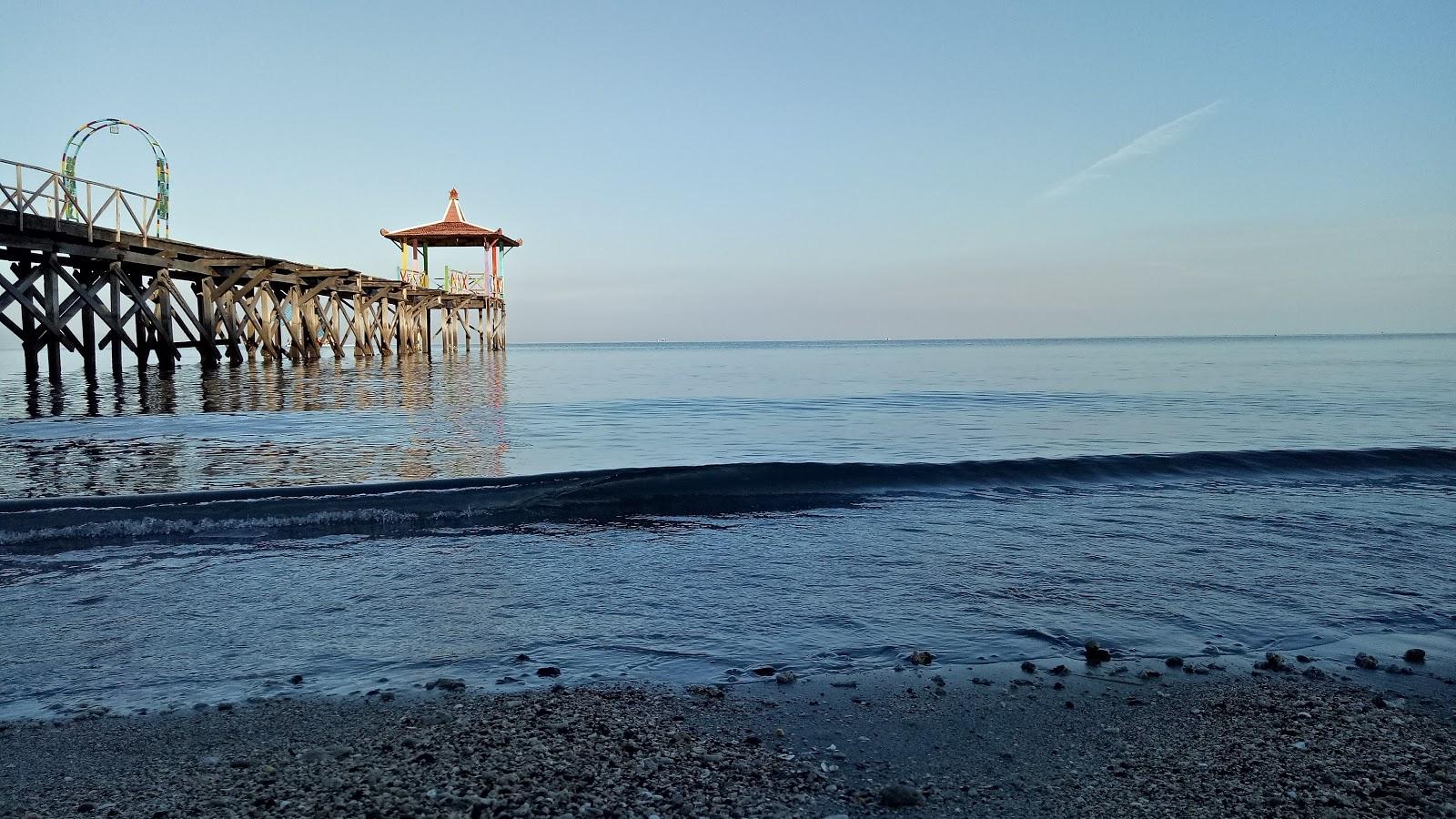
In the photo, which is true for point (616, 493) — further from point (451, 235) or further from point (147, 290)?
point (451, 235)

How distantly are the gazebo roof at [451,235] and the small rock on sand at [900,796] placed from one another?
45.0 meters

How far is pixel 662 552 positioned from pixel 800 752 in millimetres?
3040

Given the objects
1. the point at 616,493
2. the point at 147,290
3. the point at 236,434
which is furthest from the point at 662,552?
the point at 147,290

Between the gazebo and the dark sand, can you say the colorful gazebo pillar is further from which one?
the dark sand

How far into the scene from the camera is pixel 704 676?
11.2ft

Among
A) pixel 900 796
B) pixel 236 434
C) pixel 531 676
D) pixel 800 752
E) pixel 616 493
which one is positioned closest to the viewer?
pixel 900 796

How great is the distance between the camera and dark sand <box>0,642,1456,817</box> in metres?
2.38

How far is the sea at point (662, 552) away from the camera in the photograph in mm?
3691

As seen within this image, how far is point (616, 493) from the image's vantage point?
7.79 meters

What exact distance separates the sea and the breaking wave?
0.04 m

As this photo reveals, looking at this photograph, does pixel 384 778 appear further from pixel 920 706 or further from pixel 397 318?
pixel 397 318

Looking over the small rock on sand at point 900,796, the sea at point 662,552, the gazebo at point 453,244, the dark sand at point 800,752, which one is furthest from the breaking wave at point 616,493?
the gazebo at point 453,244

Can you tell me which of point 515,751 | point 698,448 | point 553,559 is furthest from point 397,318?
point 515,751

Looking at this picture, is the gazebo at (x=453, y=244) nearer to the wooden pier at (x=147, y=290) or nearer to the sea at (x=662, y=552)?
the wooden pier at (x=147, y=290)
